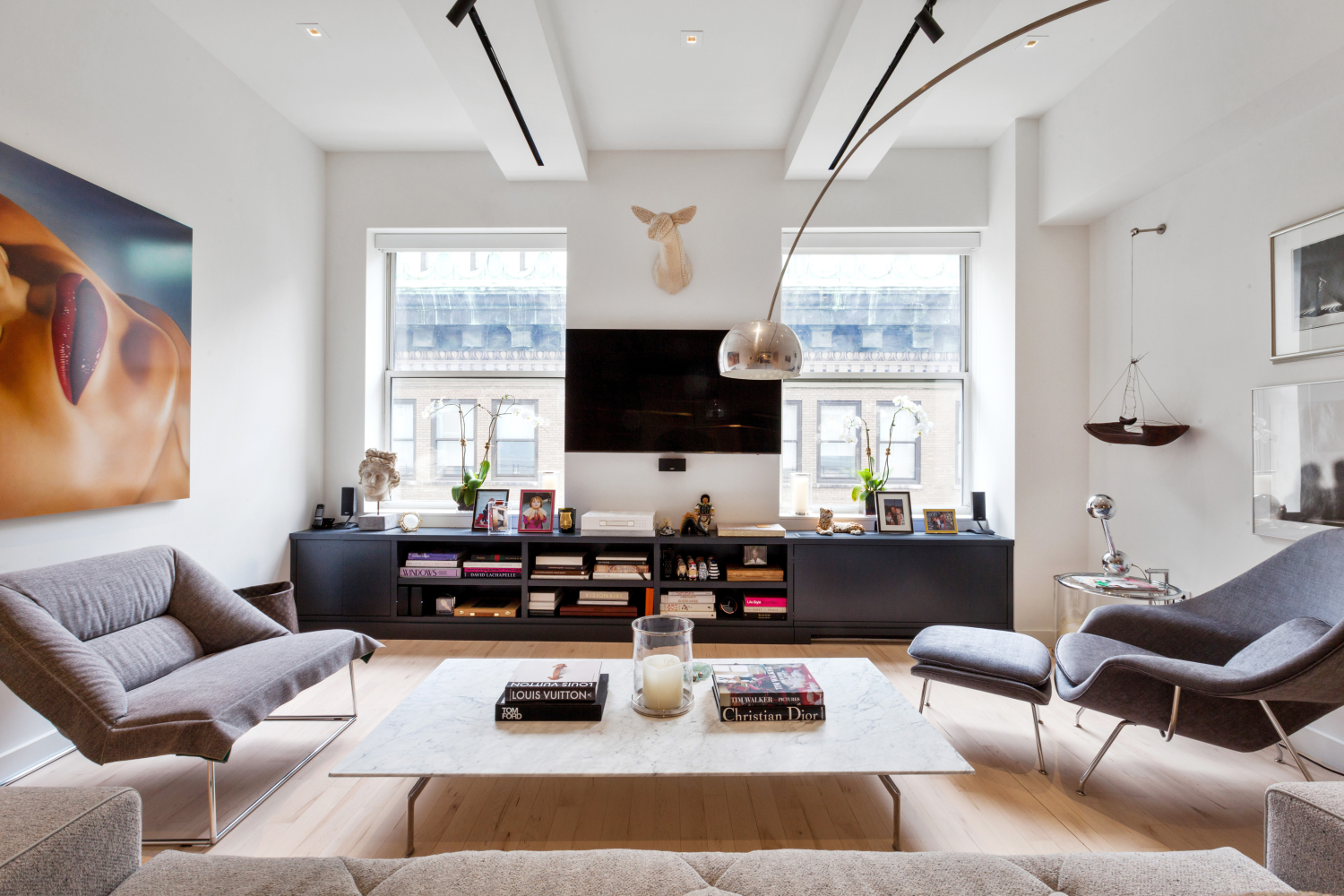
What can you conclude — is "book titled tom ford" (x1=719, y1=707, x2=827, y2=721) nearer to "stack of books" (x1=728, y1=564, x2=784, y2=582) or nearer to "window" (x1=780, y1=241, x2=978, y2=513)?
"stack of books" (x1=728, y1=564, x2=784, y2=582)

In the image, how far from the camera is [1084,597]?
3188mm

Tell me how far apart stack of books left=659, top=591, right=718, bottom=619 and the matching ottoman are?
1.34 metres

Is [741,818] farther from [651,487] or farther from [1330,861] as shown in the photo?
[651,487]

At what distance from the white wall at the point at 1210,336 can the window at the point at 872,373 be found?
3.08 feet

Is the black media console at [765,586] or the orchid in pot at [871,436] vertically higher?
the orchid in pot at [871,436]

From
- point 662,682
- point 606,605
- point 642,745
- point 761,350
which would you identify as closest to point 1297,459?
point 761,350

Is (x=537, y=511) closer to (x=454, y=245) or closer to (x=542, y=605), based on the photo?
(x=542, y=605)

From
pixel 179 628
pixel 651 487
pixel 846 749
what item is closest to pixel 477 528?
pixel 651 487

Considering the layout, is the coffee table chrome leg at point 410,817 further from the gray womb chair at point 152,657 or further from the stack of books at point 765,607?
the stack of books at point 765,607

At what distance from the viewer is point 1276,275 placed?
2.41 metres

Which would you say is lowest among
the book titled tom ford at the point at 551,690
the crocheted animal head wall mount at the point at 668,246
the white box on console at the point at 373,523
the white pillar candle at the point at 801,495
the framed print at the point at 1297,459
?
the book titled tom ford at the point at 551,690

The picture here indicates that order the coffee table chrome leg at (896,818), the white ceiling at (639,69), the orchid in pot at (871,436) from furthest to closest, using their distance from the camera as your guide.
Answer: the orchid in pot at (871,436)
the white ceiling at (639,69)
the coffee table chrome leg at (896,818)

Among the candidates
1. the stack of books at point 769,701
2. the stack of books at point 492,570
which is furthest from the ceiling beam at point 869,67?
the stack of books at point 492,570

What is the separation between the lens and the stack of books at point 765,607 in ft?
11.7
